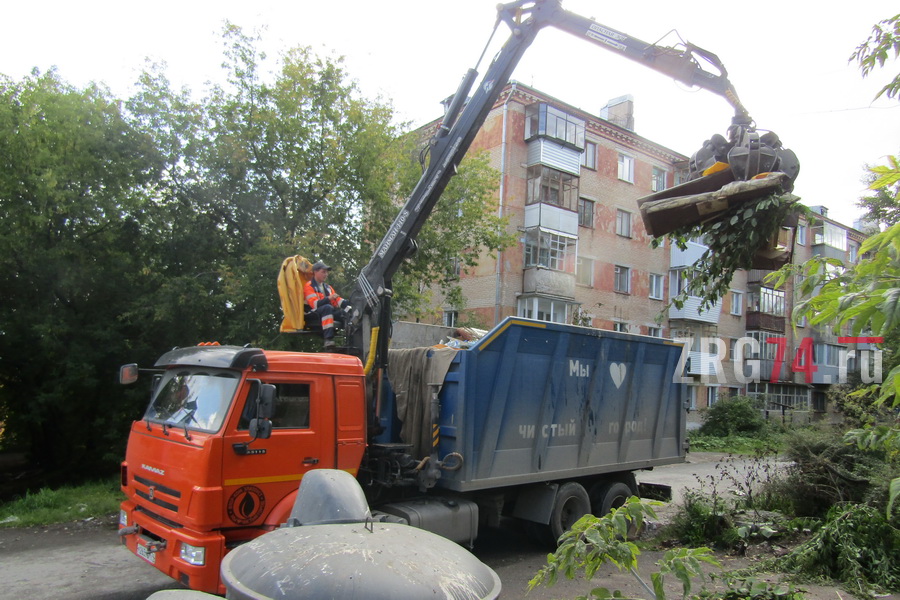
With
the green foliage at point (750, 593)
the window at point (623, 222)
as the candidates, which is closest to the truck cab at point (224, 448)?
the green foliage at point (750, 593)

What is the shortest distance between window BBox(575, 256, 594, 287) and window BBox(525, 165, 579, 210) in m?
2.29

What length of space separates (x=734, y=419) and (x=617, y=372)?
2144cm

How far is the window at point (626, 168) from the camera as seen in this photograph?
28.7 metres

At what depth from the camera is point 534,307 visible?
23844 millimetres

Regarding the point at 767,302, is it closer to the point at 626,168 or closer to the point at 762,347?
the point at 762,347

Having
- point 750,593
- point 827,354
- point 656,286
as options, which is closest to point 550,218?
point 656,286

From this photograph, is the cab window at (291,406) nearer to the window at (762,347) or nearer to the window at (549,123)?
the window at (549,123)

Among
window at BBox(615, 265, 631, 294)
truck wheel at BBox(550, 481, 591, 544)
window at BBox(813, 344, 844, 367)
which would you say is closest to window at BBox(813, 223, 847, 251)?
window at BBox(813, 344, 844, 367)

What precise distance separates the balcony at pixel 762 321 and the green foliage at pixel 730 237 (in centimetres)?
3251

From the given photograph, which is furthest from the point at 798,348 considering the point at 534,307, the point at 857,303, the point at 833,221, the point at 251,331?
the point at 857,303

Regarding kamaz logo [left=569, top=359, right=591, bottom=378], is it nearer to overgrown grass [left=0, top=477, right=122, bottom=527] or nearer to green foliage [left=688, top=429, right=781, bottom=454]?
overgrown grass [left=0, top=477, right=122, bottom=527]

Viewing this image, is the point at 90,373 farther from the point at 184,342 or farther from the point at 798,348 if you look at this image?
the point at 798,348

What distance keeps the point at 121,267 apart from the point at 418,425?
8462 millimetres

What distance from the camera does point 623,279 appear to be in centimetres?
2817
